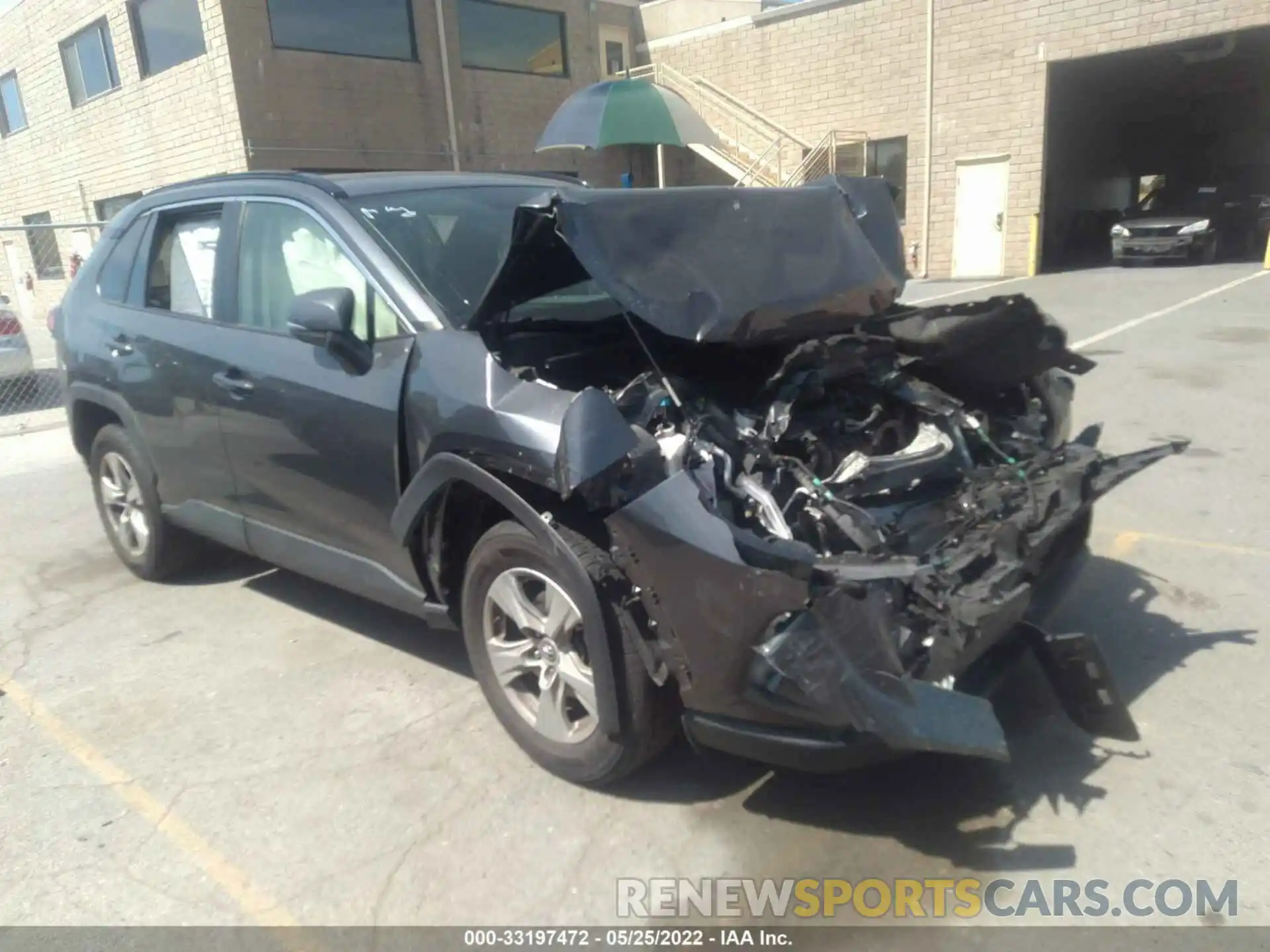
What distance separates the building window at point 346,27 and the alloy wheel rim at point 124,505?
45.0ft

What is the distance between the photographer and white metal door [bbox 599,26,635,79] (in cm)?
2434

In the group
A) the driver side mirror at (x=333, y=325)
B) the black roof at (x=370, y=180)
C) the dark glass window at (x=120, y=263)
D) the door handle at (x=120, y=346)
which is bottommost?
the door handle at (x=120, y=346)

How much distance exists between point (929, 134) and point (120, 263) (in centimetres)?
1867

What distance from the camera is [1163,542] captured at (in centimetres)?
482

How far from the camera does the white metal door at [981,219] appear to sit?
1978cm

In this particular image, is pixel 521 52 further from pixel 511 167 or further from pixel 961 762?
pixel 961 762

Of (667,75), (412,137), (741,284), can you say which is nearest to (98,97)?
(412,137)

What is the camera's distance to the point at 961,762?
312cm

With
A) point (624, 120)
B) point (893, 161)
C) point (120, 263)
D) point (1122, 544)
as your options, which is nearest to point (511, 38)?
point (624, 120)

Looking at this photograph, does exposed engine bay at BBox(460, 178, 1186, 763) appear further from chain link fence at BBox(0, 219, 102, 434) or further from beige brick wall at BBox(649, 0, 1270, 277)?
beige brick wall at BBox(649, 0, 1270, 277)

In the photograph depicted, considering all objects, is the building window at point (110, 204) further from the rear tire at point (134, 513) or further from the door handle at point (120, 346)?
the door handle at point (120, 346)

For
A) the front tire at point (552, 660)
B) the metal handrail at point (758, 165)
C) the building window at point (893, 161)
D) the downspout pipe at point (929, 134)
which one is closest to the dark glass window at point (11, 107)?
the metal handrail at point (758, 165)

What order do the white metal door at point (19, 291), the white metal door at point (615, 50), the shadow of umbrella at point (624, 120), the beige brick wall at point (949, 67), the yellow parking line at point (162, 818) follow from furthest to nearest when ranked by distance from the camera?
the white metal door at point (615, 50) → the beige brick wall at point (949, 67) → the shadow of umbrella at point (624, 120) → the white metal door at point (19, 291) → the yellow parking line at point (162, 818)

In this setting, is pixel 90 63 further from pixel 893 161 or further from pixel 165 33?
pixel 893 161
